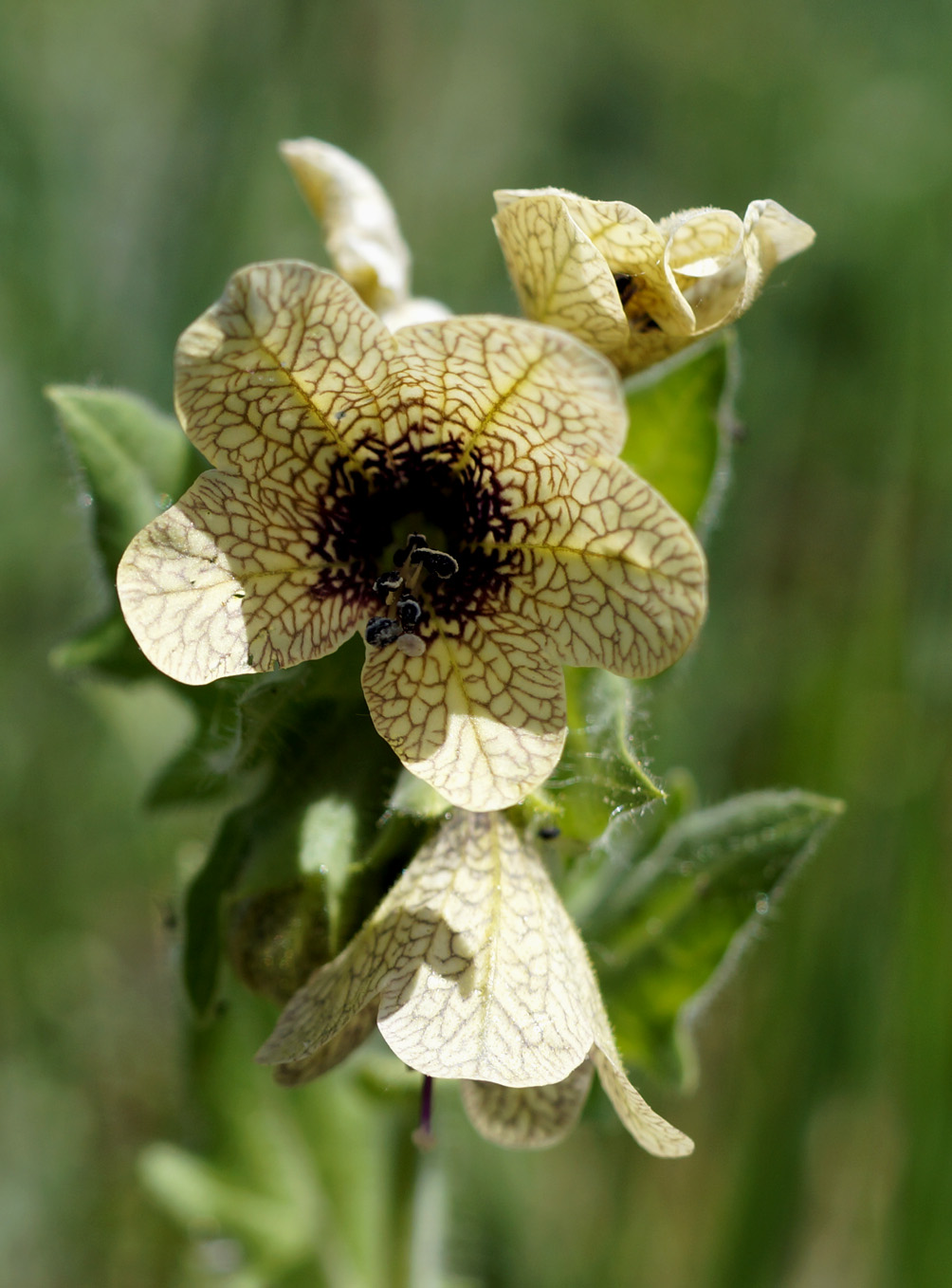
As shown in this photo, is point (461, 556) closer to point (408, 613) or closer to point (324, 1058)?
point (408, 613)

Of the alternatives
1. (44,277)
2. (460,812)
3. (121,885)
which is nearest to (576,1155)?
(121,885)

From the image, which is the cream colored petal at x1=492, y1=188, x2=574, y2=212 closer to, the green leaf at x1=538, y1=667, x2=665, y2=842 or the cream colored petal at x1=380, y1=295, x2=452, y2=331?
the cream colored petal at x1=380, y1=295, x2=452, y2=331

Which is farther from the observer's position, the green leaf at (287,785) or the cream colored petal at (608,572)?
the green leaf at (287,785)

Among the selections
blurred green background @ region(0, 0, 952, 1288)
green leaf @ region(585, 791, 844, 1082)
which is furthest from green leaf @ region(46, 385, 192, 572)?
green leaf @ region(585, 791, 844, 1082)

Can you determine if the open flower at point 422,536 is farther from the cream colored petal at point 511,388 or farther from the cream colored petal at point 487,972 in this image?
the cream colored petal at point 487,972

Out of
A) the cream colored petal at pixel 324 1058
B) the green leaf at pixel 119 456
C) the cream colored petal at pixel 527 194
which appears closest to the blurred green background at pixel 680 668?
the green leaf at pixel 119 456

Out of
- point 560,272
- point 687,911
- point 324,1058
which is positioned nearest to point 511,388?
point 560,272
